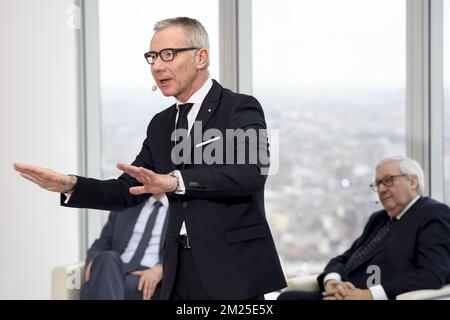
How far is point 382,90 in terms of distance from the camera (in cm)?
532

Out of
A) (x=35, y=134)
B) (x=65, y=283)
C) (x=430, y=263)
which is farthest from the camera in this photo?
(x=35, y=134)

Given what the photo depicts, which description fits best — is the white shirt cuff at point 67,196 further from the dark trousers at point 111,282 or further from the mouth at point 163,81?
the dark trousers at point 111,282

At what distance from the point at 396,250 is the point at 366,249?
26 centimetres

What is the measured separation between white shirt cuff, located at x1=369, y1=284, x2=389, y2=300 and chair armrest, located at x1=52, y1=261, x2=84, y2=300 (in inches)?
71.4

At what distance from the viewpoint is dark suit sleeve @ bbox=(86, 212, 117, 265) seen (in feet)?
16.3

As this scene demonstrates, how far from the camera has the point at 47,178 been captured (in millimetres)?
2311

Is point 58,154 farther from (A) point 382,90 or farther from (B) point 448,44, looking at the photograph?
(B) point 448,44

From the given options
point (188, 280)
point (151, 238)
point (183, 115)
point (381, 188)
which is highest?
point (183, 115)

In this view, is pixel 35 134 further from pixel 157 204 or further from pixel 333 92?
pixel 333 92

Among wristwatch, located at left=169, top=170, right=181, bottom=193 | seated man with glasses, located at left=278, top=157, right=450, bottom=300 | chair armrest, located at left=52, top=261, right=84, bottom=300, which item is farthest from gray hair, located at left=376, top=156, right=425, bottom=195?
wristwatch, located at left=169, top=170, right=181, bottom=193

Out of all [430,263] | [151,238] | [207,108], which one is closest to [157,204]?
[151,238]

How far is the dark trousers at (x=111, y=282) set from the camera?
4.72 m

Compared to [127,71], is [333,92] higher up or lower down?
lower down

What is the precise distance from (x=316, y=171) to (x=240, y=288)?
10.2 ft
